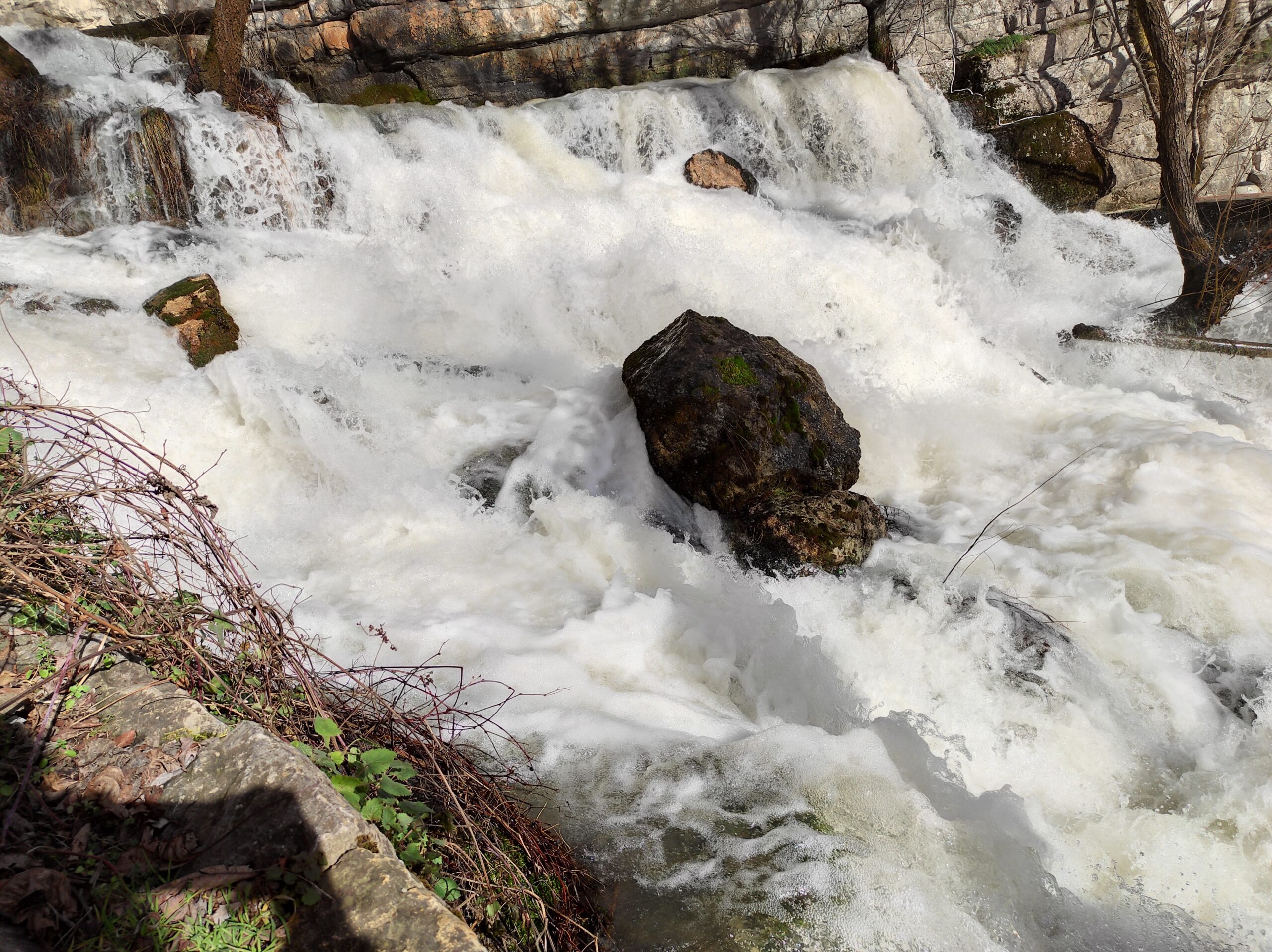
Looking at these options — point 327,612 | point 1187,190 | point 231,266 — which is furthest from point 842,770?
point 1187,190

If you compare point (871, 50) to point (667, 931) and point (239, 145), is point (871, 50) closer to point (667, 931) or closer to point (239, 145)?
point (239, 145)

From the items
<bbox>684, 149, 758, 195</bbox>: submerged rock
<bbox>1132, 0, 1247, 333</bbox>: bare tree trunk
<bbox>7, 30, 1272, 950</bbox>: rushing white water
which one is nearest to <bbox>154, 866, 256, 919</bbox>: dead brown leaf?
→ <bbox>7, 30, 1272, 950</bbox>: rushing white water

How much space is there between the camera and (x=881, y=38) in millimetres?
10047

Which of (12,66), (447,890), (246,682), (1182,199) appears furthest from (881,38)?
(447,890)

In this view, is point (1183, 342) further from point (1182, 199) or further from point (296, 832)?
point (296, 832)

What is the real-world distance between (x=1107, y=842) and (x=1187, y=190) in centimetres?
737

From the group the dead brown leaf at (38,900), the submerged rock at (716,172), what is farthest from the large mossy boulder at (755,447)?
the submerged rock at (716,172)

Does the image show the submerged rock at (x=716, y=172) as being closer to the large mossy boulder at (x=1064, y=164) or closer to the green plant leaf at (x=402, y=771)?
the large mossy boulder at (x=1064, y=164)

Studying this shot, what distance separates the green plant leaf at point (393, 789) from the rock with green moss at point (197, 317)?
176 inches

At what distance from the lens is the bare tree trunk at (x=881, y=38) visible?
9.99 metres

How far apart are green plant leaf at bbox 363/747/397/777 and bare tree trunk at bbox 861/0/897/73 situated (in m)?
10.6

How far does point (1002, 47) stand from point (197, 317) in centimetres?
1000

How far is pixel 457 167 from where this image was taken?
8055 millimetres

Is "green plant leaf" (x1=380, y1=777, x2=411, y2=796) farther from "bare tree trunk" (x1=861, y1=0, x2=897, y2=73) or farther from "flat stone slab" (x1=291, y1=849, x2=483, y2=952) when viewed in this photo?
"bare tree trunk" (x1=861, y1=0, x2=897, y2=73)
